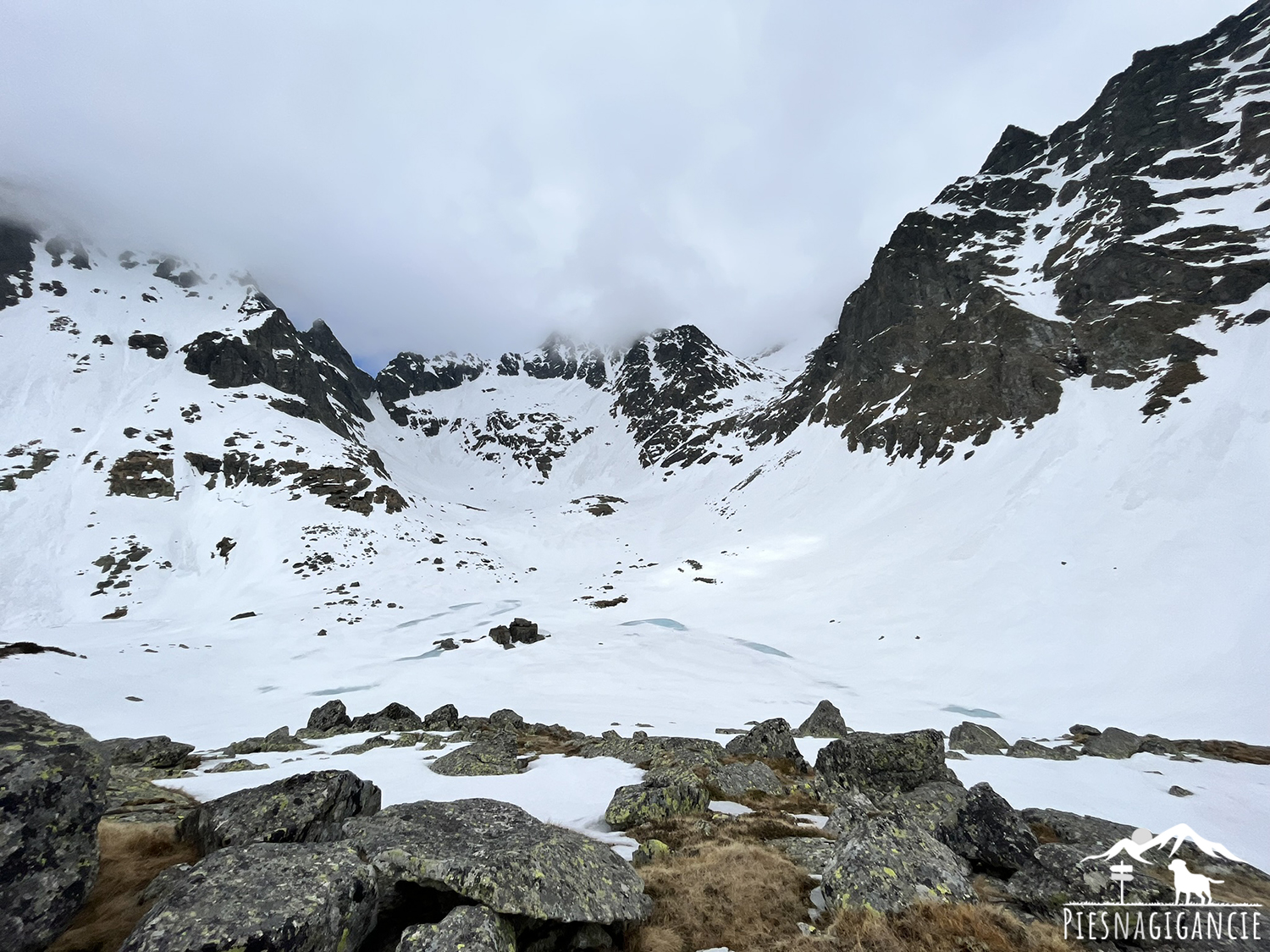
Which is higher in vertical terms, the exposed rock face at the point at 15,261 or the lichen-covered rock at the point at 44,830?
the exposed rock face at the point at 15,261

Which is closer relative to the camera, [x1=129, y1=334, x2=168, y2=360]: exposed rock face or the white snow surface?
the white snow surface

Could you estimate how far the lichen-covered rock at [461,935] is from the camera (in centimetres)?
520

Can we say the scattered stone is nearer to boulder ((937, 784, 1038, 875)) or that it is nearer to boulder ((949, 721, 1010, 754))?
boulder ((937, 784, 1038, 875))

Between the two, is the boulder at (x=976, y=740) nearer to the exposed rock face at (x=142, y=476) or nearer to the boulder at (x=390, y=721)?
the boulder at (x=390, y=721)

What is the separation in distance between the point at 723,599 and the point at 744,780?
128 ft

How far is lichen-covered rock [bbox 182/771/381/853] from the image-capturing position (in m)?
7.74

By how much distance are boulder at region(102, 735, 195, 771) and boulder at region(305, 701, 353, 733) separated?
6.41 meters

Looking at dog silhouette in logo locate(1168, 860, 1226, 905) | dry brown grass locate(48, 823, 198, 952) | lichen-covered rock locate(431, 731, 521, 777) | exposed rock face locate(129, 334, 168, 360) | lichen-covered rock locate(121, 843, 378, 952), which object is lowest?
lichen-covered rock locate(431, 731, 521, 777)

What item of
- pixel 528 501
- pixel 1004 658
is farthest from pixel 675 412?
pixel 1004 658

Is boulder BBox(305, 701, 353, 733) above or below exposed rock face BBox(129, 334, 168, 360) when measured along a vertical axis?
below

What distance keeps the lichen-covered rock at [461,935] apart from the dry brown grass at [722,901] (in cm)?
225

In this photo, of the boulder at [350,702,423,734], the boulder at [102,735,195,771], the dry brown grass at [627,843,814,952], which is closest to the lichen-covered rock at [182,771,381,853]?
the dry brown grass at [627,843,814,952]

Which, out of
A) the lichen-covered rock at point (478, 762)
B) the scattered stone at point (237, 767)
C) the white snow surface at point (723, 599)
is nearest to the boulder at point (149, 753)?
the scattered stone at point (237, 767)

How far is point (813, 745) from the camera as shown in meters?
22.1
